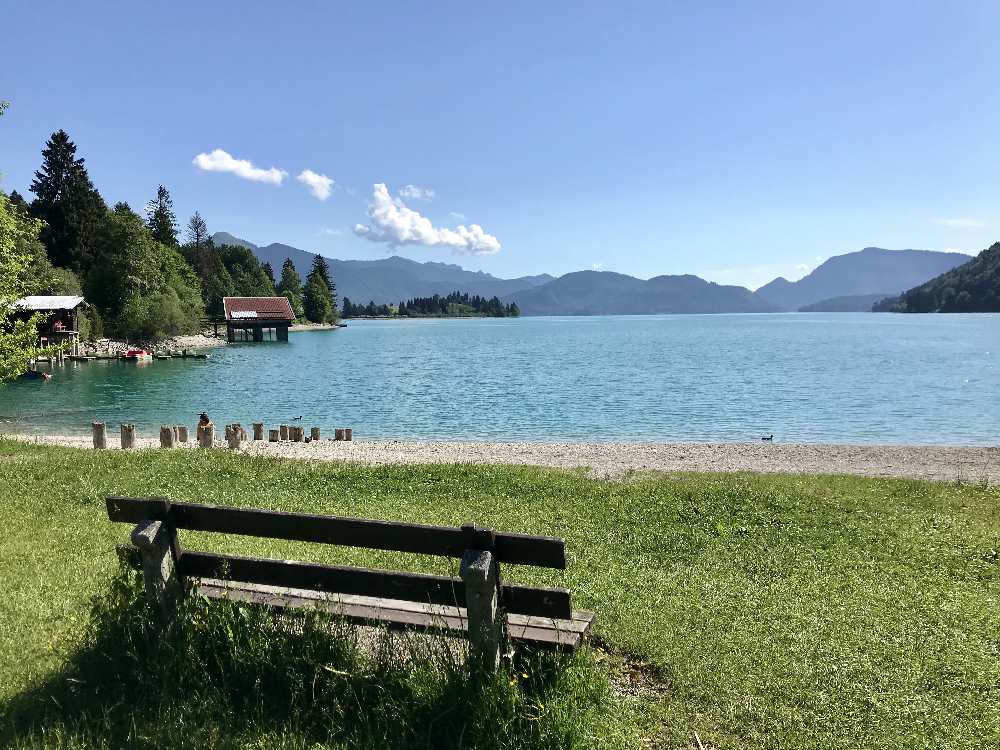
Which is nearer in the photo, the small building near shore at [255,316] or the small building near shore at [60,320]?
the small building near shore at [60,320]

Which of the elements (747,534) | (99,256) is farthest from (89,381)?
(747,534)

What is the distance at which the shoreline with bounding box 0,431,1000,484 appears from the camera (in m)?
21.0

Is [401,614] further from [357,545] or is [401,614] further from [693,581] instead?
[693,581]

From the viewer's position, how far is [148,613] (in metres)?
5.68

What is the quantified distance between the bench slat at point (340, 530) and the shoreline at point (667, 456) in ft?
44.5

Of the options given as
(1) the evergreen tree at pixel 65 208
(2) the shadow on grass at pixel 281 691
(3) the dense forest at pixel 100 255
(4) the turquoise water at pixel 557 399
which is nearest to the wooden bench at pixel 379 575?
(2) the shadow on grass at pixel 281 691

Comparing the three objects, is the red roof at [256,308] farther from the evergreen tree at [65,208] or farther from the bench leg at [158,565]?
the bench leg at [158,565]

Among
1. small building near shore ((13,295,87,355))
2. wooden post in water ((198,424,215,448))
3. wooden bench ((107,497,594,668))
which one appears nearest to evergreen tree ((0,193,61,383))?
wooden post in water ((198,424,215,448))

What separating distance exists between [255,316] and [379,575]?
143389mm

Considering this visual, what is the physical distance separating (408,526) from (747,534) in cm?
851

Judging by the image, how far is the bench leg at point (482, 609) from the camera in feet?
15.4

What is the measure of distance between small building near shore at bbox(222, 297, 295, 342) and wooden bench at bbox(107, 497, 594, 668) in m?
139

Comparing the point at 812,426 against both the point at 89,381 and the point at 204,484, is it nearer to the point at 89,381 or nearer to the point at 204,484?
the point at 204,484

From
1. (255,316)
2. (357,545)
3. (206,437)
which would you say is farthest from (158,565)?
(255,316)
